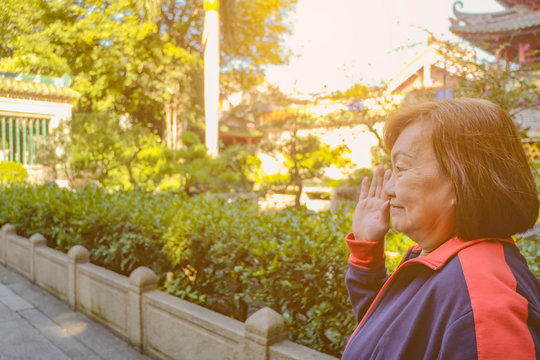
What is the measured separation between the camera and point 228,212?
4.04 m

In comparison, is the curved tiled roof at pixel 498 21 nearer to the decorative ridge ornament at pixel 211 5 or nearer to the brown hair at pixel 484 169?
the decorative ridge ornament at pixel 211 5

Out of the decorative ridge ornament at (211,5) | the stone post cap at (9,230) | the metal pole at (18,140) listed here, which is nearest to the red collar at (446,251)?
the stone post cap at (9,230)

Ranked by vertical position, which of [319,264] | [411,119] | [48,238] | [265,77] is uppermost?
[265,77]

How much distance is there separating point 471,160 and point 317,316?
6.52ft

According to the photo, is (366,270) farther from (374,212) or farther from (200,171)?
(200,171)

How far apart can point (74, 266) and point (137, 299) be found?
52.7 inches

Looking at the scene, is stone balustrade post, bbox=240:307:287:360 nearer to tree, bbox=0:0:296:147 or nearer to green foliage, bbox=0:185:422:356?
green foliage, bbox=0:185:422:356

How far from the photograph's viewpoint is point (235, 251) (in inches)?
129

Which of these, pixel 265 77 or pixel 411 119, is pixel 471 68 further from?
pixel 265 77

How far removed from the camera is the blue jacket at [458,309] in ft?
2.69

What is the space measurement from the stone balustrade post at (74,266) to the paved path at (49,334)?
0.14 metres

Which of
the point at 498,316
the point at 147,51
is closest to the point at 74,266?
the point at 498,316

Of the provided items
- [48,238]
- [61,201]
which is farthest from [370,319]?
[48,238]

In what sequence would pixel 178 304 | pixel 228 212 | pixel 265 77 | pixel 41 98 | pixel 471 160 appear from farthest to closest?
pixel 265 77 → pixel 41 98 → pixel 228 212 → pixel 178 304 → pixel 471 160
